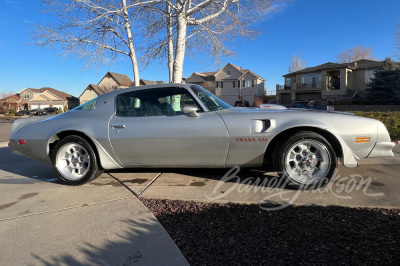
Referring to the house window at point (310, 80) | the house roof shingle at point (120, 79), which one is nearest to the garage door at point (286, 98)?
the house window at point (310, 80)

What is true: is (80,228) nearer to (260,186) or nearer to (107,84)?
(260,186)

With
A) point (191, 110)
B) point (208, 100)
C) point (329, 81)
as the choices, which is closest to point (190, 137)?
point (191, 110)

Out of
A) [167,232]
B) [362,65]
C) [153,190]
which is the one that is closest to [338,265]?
[167,232]

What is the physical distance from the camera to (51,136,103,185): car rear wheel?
381 cm

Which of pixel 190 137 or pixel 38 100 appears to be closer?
pixel 190 137

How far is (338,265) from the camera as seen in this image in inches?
71.6

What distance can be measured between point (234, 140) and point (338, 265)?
6.18 ft

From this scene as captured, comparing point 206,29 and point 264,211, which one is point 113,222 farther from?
point 206,29

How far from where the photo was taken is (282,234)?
225 centimetres

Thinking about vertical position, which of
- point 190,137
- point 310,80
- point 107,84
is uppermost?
point 107,84

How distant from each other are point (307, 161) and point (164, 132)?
195 centimetres

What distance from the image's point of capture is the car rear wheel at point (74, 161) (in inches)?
150
